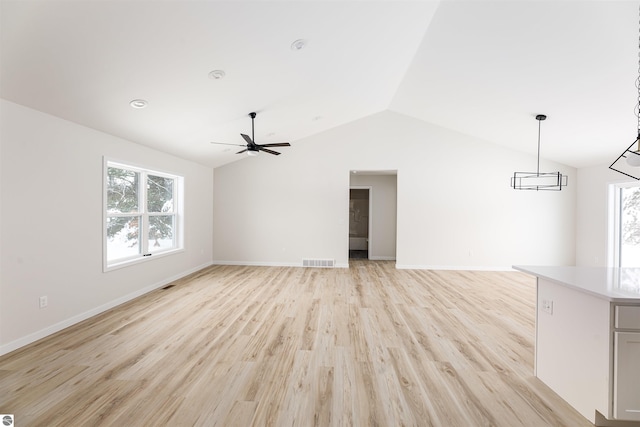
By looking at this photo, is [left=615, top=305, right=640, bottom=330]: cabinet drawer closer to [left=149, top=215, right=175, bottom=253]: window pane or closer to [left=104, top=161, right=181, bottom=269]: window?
[left=104, top=161, right=181, bottom=269]: window

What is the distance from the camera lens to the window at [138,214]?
3947 millimetres

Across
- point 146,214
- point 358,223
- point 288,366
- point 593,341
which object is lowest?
point 288,366

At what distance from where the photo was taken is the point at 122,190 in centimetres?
414

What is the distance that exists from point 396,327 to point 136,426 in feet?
8.13

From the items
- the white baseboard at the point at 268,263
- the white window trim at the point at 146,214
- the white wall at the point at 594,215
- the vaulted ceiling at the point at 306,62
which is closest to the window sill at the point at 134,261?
the white window trim at the point at 146,214

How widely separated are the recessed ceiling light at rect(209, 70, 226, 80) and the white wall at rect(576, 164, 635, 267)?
6.98 metres

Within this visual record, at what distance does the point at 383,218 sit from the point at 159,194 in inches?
213

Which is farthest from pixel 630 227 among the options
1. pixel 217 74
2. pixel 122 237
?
pixel 122 237

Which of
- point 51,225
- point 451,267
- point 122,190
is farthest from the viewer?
point 451,267

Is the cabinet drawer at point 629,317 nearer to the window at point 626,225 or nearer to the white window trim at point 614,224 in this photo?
the window at point 626,225

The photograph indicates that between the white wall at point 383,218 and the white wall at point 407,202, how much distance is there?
123 centimetres

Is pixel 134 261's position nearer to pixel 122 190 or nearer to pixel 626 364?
pixel 122 190

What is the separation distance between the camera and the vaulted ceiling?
221cm

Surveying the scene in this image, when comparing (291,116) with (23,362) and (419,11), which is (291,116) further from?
(23,362)
